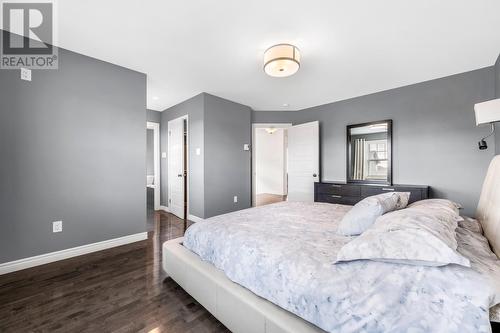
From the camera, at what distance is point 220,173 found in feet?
13.6

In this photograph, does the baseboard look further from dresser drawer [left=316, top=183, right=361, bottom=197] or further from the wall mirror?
the wall mirror

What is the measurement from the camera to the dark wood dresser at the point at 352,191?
10.3ft

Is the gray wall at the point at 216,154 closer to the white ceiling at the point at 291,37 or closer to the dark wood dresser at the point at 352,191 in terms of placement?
the white ceiling at the point at 291,37

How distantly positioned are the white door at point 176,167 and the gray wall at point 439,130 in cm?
358

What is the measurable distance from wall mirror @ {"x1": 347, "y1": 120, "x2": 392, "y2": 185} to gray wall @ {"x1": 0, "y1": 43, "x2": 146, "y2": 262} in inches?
145

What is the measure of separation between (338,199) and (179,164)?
3.36 meters

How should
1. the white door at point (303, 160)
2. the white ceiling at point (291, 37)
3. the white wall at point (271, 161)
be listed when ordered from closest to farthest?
the white ceiling at point (291, 37), the white door at point (303, 160), the white wall at point (271, 161)

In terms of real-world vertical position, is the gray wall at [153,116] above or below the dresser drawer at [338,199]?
above

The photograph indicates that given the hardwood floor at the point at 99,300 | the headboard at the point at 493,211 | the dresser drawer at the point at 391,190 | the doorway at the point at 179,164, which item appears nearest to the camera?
the headboard at the point at 493,211

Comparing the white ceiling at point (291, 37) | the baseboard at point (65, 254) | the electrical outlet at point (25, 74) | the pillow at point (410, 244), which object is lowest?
the baseboard at point (65, 254)

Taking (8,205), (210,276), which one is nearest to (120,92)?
(8,205)

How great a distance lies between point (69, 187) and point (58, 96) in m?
1.08

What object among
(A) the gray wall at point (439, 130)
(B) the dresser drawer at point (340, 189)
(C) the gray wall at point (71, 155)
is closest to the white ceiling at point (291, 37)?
(A) the gray wall at point (439, 130)

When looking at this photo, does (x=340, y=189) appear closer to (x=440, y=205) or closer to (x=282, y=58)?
(x=440, y=205)
